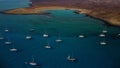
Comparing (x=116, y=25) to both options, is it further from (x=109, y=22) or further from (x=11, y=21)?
(x=11, y=21)

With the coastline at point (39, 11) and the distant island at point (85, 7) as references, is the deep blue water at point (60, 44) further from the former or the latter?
the distant island at point (85, 7)

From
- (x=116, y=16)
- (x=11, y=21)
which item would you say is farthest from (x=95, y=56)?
(x=11, y=21)

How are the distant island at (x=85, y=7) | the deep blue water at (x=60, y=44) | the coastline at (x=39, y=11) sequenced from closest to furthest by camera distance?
1. the deep blue water at (x=60, y=44)
2. the distant island at (x=85, y=7)
3. the coastline at (x=39, y=11)

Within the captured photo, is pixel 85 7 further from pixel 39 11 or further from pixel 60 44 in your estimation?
pixel 60 44

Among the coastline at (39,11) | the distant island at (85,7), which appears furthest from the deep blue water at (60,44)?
the distant island at (85,7)

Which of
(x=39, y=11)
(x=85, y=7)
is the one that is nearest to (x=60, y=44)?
(x=39, y=11)
